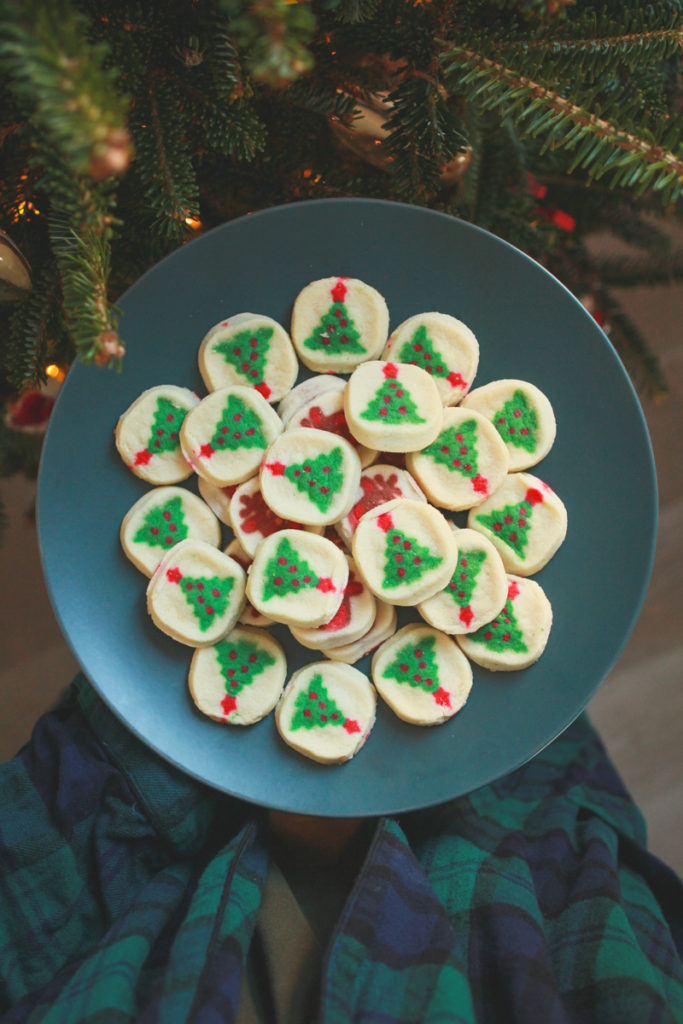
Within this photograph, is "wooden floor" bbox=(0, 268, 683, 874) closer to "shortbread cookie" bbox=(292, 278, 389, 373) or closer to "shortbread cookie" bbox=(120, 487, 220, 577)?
"shortbread cookie" bbox=(120, 487, 220, 577)

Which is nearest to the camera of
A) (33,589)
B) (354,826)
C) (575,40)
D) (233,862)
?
(575,40)

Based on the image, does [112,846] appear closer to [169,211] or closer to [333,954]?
[333,954]

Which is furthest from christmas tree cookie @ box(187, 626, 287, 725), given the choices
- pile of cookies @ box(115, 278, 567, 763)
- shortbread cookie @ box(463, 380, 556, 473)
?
shortbread cookie @ box(463, 380, 556, 473)

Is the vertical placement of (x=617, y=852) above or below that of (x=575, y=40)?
below

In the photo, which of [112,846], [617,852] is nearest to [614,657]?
[617,852]

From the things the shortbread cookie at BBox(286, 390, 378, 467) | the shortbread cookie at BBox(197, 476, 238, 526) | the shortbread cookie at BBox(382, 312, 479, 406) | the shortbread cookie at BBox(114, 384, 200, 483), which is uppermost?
the shortbread cookie at BBox(382, 312, 479, 406)

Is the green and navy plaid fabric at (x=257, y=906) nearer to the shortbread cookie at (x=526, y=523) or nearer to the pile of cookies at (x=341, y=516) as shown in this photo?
the pile of cookies at (x=341, y=516)

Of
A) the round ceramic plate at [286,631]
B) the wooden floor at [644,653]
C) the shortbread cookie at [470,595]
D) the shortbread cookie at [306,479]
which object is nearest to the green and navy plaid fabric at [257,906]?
the round ceramic plate at [286,631]
